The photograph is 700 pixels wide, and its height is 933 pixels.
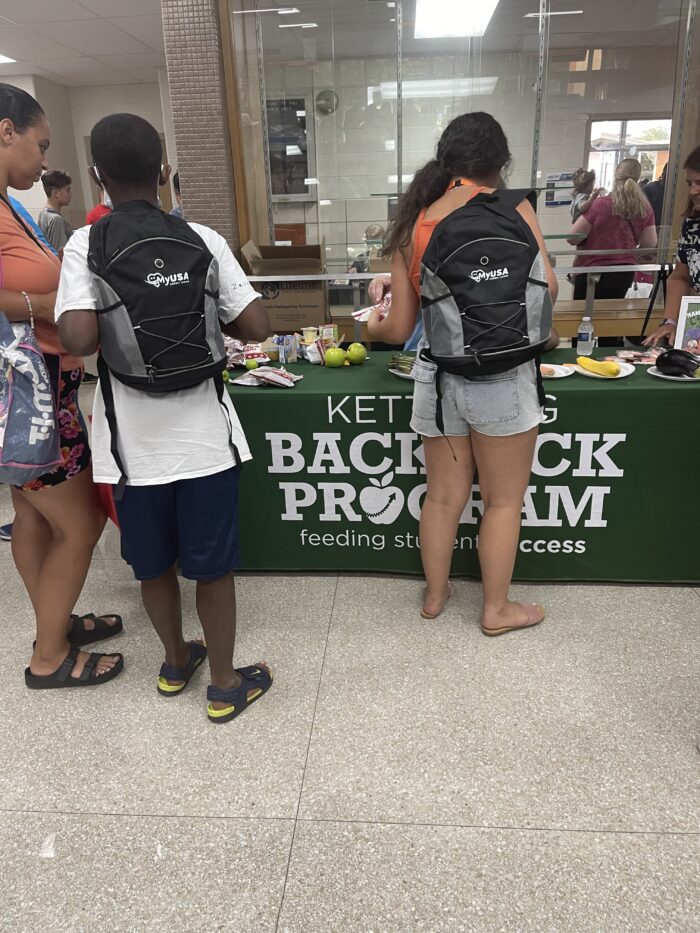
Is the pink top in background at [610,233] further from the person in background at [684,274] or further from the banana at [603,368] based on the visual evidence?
the banana at [603,368]

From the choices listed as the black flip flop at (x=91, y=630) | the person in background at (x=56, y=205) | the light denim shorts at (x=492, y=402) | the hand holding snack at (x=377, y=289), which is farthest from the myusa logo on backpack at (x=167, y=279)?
the person in background at (x=56, y=205)

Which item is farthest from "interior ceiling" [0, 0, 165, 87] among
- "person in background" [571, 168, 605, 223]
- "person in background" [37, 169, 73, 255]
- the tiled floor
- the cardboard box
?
the tiled floor

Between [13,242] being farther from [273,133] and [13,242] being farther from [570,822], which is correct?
[273,133]

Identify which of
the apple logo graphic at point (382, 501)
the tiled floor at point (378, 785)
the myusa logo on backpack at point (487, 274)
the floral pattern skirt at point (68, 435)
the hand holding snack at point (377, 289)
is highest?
the myusa logo on backpack at point (487, 274)

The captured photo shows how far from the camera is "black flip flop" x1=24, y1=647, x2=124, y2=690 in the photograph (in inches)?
74.4

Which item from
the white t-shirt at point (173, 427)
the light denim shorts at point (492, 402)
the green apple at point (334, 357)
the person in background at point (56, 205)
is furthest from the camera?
the person in background at point (56, 205)

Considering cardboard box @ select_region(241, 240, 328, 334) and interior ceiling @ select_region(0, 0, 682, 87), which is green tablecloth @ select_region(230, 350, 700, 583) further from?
interior ceiling @ select_region(0, 0, 682, 87)

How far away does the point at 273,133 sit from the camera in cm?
604

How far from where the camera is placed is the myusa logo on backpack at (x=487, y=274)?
1659 mm

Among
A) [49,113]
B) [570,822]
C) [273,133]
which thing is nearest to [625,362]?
[570,822]

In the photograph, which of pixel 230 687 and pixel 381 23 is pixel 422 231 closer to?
pixel 230 687

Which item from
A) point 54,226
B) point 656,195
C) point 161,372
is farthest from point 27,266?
point 656,195

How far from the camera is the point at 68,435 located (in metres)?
1.71

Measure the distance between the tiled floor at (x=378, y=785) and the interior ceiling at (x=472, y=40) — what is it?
5931mm
